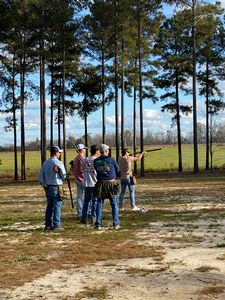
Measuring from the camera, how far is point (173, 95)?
4256 centimetres

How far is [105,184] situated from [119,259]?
2955 millimetres

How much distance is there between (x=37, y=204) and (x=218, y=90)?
1163 inches

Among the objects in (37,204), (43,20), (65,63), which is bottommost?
(37,204)

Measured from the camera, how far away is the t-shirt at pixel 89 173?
10539 millimetres

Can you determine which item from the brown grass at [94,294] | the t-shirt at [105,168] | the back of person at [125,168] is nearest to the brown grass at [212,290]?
the brown grass at [94,294]

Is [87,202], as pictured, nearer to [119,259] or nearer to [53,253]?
[53,253]

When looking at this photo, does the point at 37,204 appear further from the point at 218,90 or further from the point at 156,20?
the point at 218,90

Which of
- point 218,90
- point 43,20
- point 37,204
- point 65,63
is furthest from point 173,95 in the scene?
point 37,204

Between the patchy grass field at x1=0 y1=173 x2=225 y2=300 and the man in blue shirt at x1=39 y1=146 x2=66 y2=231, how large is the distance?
0.30 m

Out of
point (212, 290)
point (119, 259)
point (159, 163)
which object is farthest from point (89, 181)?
point (159, 163)

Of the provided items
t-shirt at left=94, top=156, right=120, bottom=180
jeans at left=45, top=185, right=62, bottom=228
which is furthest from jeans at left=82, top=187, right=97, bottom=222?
jeans at left=45, top=185, right=62, bottom=228

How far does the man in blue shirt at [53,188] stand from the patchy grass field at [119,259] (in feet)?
0.97

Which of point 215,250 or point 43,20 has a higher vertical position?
point 43,20

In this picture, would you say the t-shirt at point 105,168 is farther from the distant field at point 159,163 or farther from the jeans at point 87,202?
the distant field at point 159,163
